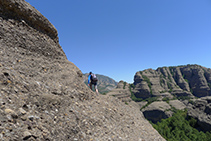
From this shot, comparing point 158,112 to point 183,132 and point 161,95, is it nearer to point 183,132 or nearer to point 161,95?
point 183,132

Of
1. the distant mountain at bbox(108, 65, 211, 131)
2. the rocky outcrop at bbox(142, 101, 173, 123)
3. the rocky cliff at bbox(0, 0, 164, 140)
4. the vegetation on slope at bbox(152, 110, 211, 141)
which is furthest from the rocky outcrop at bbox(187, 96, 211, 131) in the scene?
the rocky cliff at bbox(0, 0, 164, 140)

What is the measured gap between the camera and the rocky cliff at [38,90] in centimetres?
573

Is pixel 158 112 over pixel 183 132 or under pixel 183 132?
over

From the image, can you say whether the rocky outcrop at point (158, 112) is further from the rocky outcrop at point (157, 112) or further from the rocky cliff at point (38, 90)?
the rocky cliff at point (38, 90)

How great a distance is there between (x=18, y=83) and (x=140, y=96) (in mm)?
190554

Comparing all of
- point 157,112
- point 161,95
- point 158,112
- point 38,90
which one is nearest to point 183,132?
point 158,112

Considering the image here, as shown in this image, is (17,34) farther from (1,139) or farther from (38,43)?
(1,139)

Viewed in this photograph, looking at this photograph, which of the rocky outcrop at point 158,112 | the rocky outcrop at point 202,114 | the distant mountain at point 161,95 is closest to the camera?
the rocky outcrop at point 202,114

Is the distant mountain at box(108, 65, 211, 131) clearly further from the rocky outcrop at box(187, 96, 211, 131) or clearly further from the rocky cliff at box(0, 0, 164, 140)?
the rocky cliff at box(0, 0, 164, 140)

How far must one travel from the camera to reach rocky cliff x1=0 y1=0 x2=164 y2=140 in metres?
5.73

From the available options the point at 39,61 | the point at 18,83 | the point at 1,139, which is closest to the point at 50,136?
the point at 1,139

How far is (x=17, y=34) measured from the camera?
10.2m

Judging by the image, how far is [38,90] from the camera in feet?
26.1

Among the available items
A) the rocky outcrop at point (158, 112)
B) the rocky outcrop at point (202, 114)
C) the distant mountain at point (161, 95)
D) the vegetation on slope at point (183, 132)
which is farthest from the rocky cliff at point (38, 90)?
the distant mountain at point (161, 95)
